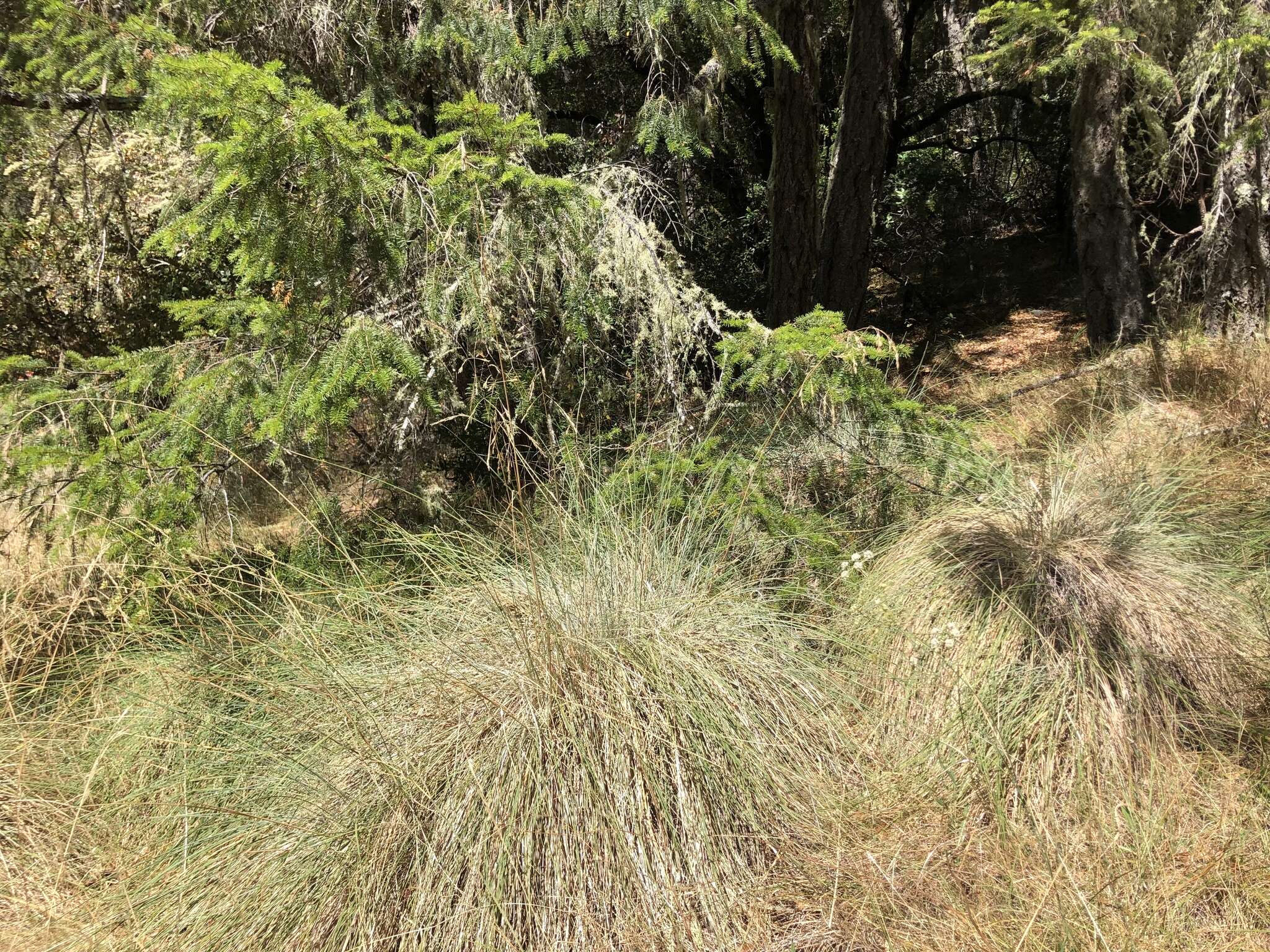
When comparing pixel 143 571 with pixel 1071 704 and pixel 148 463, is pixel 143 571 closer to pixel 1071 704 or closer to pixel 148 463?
pixel 148 463

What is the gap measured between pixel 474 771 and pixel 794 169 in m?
5.64

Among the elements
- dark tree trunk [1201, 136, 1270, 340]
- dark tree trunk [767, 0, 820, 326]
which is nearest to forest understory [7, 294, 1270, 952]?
dark tree trunk [1201, 136, 1270, 340]

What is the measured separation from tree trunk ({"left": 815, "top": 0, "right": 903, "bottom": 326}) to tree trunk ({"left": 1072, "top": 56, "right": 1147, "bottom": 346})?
1548 millimetres

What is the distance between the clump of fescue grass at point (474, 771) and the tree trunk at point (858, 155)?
15.2 ft

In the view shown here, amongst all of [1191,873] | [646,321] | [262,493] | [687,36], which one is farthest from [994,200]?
[1191,873]

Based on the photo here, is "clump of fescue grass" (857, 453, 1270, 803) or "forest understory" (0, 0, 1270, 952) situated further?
"clump of fescue grass" (857, 453, 1270, 803)

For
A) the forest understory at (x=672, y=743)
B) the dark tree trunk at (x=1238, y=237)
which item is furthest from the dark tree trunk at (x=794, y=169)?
the forest understory at (x=672, y=743)

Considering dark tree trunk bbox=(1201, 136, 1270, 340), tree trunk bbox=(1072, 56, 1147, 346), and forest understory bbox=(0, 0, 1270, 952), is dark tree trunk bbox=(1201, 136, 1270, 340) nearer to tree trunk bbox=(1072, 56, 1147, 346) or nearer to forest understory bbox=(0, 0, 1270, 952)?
forest understory bbox=(0, 0, 1270, 952)

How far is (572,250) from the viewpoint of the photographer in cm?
448

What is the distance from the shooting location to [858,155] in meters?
7.01

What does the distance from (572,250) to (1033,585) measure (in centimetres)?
265

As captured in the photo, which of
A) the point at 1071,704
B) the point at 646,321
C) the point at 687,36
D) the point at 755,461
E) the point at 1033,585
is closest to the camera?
the point at 1071,704

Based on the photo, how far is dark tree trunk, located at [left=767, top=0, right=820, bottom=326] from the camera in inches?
256

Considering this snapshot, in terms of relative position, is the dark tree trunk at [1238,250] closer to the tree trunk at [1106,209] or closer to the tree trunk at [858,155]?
the tree trunk at [1106,209]
